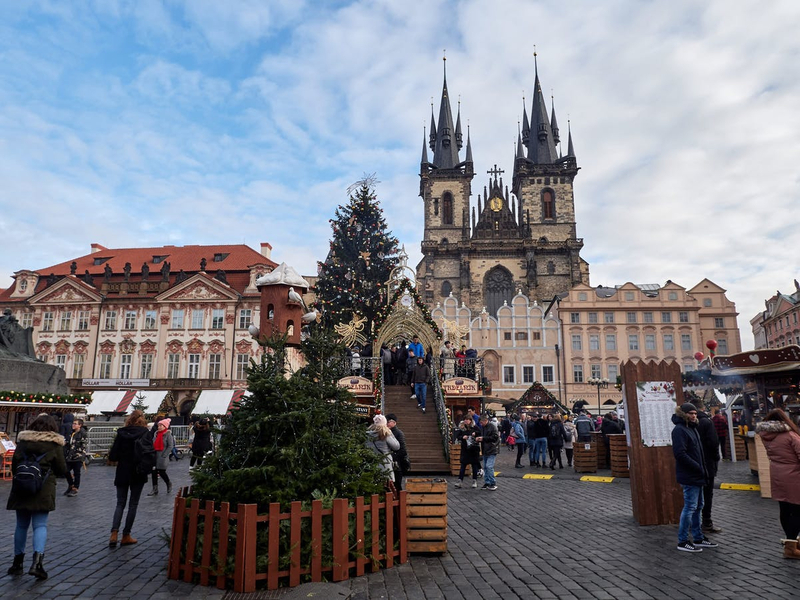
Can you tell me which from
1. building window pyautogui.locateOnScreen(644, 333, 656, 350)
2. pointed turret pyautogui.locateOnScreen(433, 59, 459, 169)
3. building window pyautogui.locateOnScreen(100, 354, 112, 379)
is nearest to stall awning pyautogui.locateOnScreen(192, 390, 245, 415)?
building window pyautogui.locateOnScreen(100, 354, 112, 379)

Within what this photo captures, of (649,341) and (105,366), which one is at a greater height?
(649,341)

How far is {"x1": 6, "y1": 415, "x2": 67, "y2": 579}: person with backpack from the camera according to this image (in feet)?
16.9

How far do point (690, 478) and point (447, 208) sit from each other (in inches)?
2402

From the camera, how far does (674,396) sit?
7.80m

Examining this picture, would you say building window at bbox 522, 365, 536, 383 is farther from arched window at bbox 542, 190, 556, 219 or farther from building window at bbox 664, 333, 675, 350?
arched window at bbox 542, 190, 556, 219

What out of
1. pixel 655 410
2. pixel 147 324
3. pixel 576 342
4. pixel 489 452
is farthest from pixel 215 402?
pixel 576 342

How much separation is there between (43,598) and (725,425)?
14.9 metres

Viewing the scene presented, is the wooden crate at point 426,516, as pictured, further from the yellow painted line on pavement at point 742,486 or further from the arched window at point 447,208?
the arched window at point 447,208

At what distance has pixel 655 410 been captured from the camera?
773cm

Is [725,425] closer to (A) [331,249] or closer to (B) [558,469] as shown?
(B) [558,469]

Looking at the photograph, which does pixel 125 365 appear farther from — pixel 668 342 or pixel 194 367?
pixel 668 342

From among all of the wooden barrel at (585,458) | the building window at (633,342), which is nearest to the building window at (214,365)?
the wooden barrel at (585,458)

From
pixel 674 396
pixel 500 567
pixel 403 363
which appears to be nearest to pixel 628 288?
pixel 403 363

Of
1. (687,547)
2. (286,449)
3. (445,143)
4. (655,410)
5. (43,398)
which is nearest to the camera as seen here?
(286,449)
